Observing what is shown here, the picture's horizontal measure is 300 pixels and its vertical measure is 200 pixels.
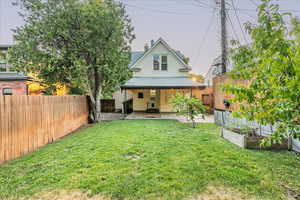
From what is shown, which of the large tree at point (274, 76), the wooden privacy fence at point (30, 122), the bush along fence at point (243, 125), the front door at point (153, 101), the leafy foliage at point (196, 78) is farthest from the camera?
the leafy foliage at point (196, 78)

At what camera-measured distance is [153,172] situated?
122 inches

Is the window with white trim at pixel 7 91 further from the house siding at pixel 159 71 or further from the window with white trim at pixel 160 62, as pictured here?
the window with white trim at pixel 160 62

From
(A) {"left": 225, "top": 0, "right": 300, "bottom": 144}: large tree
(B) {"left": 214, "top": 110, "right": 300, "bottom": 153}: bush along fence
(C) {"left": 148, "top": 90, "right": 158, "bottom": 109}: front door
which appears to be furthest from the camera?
(C) {"left": 148, "top": 90, "right": 158, "bottom": 109}: front door

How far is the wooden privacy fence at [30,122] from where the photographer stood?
3973 mm

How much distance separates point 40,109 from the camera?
5.41 metres

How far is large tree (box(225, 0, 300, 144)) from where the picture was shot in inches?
62.1

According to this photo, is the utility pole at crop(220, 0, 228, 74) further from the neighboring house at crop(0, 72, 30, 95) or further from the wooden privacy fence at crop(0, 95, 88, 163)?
the neighboring house at crop(0, 72, 30, 95)

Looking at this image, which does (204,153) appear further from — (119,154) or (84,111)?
(84,111)

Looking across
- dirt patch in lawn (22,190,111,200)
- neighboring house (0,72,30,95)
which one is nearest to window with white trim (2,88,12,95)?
neighboring house (0,72,30,95)

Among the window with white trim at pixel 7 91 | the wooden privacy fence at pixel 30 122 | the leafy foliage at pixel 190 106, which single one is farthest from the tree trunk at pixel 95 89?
the window with white trim at pixel 7 91

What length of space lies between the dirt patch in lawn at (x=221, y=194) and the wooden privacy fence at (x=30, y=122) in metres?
5.03

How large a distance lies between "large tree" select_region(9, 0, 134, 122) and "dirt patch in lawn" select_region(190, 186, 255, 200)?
7.99m

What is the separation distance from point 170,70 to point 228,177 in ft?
40.6

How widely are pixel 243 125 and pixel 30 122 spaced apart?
8129 millimetres
